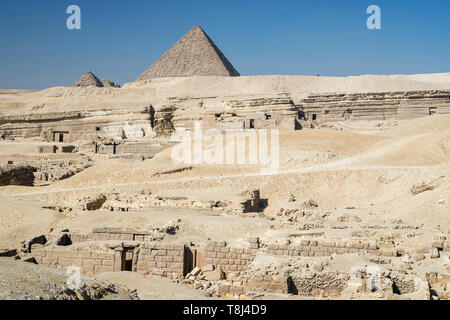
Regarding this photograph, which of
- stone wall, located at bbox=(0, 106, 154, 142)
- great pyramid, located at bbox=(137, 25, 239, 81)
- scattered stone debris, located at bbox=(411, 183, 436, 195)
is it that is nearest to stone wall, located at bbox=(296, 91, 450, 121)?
stone wall, located at bbox=(0, 106, 154, 142)

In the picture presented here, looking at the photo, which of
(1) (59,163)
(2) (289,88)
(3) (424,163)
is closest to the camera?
(3) (424,163)

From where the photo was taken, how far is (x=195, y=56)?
5178cm

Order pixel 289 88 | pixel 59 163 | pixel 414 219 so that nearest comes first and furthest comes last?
pixel 414 219, pixel 59 163, pixel 289 88

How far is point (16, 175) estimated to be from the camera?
61.8 feet

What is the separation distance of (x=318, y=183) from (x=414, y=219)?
6323 mm

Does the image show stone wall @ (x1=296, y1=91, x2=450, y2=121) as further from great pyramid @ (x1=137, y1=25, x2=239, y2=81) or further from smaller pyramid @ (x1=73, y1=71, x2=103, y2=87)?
smaller pyramid @ (x1=73, y1=71, x2=103, y2=87)

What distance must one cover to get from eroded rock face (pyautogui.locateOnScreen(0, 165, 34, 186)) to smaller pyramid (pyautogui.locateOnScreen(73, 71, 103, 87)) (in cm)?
4639

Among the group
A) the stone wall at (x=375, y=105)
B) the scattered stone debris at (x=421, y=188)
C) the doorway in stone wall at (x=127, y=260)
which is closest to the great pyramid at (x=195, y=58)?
the stone wall at (x=375, y=105)

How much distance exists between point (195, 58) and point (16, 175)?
3504 centimetres

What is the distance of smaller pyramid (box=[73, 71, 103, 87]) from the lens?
64000 millimetres

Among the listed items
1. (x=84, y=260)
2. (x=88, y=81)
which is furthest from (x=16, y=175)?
(x=88, y=81)

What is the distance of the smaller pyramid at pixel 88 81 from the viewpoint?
2520 inches

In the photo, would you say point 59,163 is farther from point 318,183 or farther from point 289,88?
point 289,88
